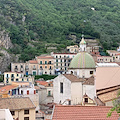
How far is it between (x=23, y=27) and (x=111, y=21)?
45434mm

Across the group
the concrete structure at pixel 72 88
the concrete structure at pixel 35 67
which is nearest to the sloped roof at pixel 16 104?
the concrete structure at pixel 72 88

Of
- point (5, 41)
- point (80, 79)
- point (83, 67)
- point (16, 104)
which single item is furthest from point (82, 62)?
point (5, 41)

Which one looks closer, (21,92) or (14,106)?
(14,106)

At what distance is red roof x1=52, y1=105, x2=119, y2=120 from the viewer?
2558cm

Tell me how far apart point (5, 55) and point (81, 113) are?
244 feet

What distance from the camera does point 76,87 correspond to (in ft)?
182

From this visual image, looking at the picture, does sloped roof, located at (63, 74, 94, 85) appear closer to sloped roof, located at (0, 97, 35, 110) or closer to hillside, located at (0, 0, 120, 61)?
sloped roof, located at (0, 97, 35, 110)

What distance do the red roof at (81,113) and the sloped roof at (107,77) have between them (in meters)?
20.4

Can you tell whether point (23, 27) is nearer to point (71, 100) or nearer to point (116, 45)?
point (116, 45)

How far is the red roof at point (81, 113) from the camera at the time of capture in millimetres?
25578

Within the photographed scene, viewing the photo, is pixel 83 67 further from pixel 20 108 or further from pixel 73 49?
pixel 73 49

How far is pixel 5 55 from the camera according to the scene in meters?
98.8

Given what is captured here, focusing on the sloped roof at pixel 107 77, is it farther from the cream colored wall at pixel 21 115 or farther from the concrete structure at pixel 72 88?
the cream colored wall at pixel 21 115

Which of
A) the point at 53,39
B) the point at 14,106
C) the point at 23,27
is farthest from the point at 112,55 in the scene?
the point at 14,106
